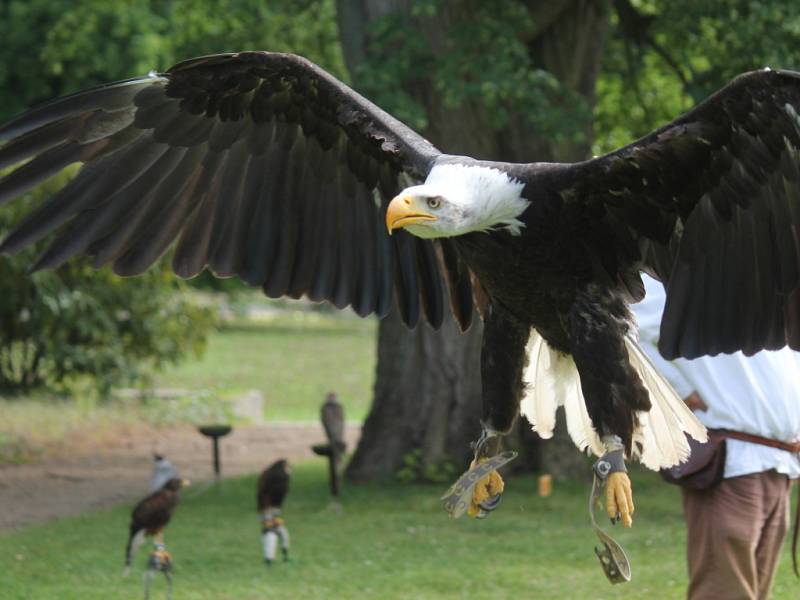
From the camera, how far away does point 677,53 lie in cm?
1181

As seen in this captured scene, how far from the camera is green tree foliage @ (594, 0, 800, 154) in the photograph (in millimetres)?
8961

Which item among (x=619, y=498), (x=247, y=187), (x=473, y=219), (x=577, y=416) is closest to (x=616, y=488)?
(x=619, y=498)

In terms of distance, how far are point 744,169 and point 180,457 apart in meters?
8.87

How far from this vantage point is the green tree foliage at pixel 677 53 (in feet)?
29.4

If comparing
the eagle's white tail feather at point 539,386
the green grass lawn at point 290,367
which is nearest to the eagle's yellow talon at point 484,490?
the eagle's white tail feather at point 539,386

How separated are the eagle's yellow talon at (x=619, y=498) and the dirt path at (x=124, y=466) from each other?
6195mm

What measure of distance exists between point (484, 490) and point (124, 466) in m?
7.99

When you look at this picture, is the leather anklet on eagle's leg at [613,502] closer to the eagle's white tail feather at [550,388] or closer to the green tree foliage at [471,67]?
the eagle's white tail feather at [550,388]

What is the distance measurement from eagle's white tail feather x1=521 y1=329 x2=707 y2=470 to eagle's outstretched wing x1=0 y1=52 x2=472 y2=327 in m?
0.66

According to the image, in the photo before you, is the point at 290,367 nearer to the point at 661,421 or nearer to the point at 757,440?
the point at 757,440

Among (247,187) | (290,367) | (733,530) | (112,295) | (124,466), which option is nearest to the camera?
(733,530)

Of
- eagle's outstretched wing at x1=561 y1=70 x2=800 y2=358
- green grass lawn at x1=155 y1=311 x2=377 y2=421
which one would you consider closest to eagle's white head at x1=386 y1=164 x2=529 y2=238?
eagle's outstretched wing at x1=561 y1=70 x2=800 y2=358

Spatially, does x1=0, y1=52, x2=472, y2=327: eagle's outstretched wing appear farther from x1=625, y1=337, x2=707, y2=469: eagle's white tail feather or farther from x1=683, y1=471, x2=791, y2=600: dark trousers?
x1=683, y1=471, x2=791, y2=600: dark trousers

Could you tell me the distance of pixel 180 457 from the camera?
42.4 feet
